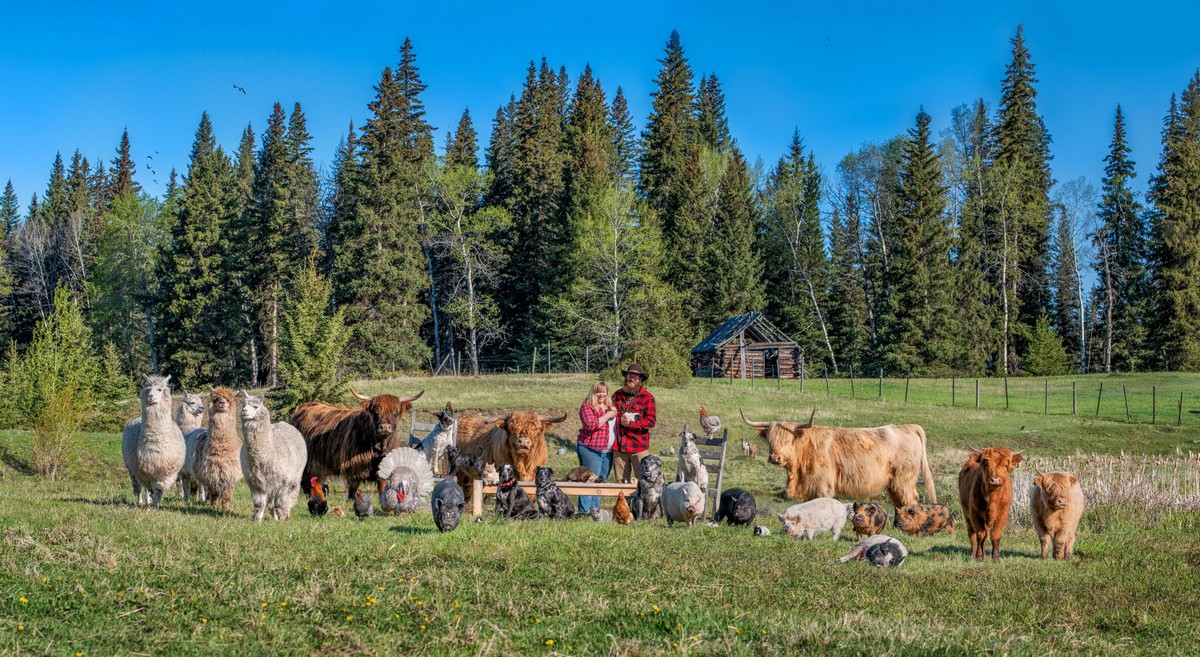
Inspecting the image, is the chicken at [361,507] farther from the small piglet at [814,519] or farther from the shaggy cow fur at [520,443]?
the small piglet at [814,519]

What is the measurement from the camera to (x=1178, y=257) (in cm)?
6094

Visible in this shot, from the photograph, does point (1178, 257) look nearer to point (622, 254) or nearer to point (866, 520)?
point (622, 254)

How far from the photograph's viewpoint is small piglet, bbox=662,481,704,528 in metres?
12.2

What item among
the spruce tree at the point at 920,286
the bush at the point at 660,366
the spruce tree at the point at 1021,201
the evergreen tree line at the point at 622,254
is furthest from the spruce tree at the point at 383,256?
the spruce tree at the point at 1021,201

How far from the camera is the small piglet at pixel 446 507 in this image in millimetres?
9875

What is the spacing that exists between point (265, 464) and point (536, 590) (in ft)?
17.1

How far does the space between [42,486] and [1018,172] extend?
63395 mm

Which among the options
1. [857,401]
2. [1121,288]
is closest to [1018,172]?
[1121,288]

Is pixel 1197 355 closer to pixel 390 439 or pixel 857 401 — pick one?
pixel 857 401

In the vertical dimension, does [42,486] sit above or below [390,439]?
below

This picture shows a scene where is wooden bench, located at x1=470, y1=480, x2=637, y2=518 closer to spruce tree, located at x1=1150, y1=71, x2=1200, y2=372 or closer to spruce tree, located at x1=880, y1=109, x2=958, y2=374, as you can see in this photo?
spruce tree, located at x1=880, y1=109, x2=958, y2=374

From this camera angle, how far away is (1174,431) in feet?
Answer: 109

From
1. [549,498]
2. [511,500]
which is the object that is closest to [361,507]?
[511,500]

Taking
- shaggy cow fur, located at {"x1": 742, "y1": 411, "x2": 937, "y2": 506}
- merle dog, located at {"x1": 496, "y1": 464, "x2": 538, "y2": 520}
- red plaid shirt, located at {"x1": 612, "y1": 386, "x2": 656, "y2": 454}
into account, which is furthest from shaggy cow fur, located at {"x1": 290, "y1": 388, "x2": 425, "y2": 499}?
shaggy cow fur, located at {"x1": 742, "y1": 411, "x2": 937, "y2": 506}
